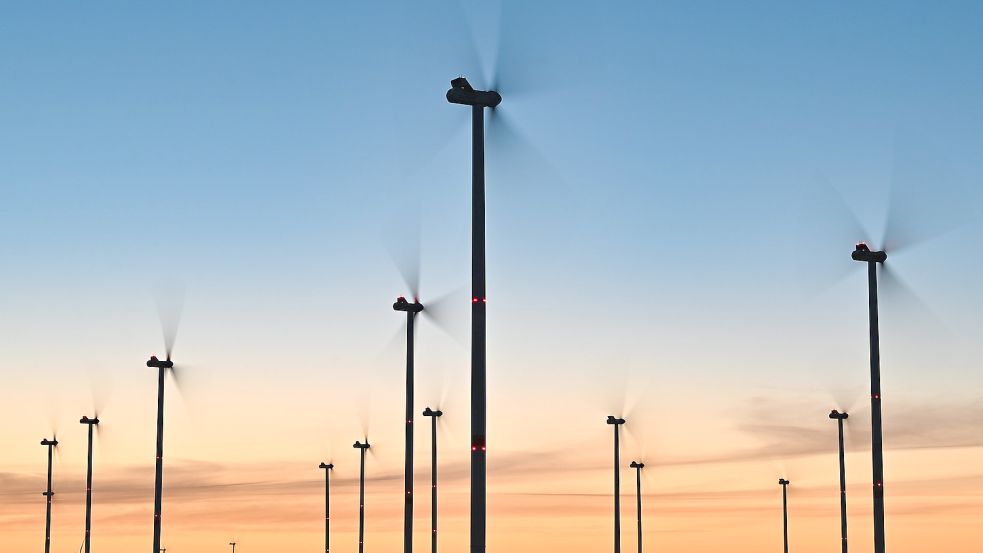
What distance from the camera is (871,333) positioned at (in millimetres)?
48312

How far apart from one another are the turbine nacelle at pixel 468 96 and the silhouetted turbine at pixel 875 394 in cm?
1866

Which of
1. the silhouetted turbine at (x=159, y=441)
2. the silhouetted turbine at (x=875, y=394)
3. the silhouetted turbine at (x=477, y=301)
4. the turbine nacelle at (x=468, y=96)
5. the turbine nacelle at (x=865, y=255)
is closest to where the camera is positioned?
the silhouetted turbine at (x=477, y=301)

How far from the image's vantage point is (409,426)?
54.9 meters

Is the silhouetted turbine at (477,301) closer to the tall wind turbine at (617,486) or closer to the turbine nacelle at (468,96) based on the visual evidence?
the turbine nacelle at (468,96)

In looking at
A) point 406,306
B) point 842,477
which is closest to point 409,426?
point 406,306

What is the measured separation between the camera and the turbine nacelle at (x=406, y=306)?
5691 centimetres

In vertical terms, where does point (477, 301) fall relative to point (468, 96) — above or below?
below

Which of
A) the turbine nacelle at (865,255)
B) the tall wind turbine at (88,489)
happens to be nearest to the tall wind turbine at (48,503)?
the tall wind turbine at (88,489)

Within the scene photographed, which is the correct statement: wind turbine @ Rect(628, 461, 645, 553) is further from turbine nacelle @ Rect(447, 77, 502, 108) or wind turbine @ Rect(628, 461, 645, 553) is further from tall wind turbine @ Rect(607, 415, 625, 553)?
turbine nacelle @ Rect(447, 77, 502, 108)

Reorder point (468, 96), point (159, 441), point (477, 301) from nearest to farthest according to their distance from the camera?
point (477, 301)
point (468, 96)
point (159, 441)

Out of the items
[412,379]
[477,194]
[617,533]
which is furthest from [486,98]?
[617,533]

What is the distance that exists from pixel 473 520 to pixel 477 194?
275 inches

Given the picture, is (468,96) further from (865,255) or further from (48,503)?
(48,503)

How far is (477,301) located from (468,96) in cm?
486
